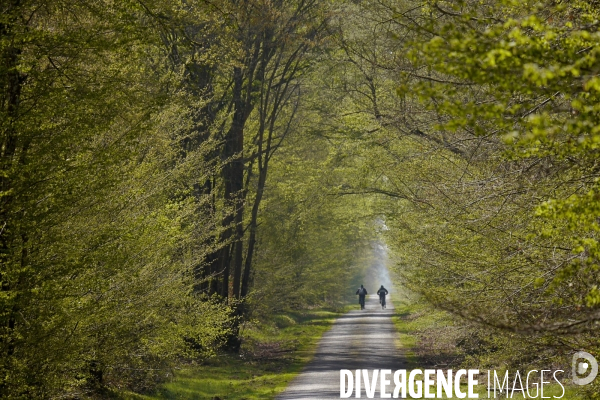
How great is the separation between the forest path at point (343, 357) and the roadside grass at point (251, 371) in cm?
42

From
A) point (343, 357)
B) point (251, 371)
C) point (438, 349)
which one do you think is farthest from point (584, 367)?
point (343, 357)

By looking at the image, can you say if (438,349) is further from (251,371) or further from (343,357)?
(251,371)

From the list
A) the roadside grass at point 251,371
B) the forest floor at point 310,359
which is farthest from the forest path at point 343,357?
the roadside grass at point 251,371

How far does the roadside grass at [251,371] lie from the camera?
57.0ft

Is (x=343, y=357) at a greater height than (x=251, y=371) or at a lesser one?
greater

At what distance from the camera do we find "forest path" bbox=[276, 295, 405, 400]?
1759 cm

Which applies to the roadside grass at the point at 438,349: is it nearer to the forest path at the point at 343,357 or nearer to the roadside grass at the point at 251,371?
the forest path at the point at 343,357

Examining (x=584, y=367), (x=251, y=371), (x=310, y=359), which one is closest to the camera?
(x=584, y=367)

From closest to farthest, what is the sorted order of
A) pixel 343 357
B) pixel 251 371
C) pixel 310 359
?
1. pixel 251 371
2. pixel 310 359
3. pixel 343 357

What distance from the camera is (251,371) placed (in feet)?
74.0

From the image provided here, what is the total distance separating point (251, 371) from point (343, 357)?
4.16m

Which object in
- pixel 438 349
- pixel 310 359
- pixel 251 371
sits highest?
pixel 438 349

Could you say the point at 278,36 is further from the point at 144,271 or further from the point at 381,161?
the point at 144,271

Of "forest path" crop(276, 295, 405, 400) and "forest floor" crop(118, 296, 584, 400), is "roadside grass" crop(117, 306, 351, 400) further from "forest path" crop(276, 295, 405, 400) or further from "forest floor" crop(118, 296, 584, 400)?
"forest path" crop(276, 295, 405, 400)
